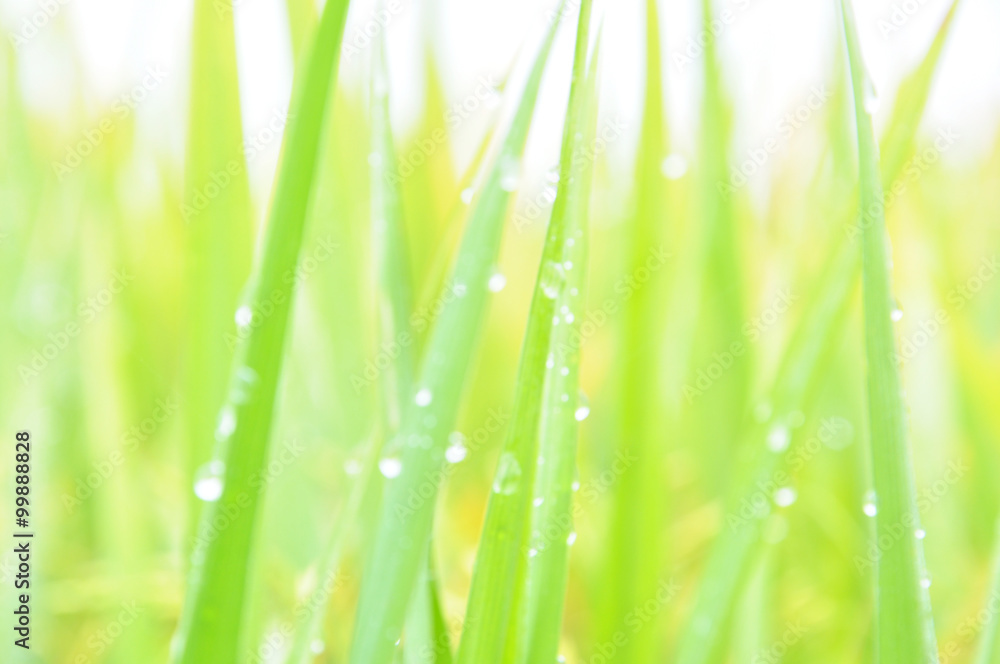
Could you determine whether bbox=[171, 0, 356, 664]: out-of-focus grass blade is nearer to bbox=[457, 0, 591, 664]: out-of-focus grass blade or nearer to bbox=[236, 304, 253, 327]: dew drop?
bbox=[236, 304, 253, 327]: dew drop

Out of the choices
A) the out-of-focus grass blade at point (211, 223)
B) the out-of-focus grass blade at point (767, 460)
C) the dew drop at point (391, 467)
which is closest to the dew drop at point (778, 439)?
the out-of-focus grass blade at point (767, 460)

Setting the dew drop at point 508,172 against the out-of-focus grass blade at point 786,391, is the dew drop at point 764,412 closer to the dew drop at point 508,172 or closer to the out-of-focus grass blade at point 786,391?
the out-of-focus grass blade at point 786,391

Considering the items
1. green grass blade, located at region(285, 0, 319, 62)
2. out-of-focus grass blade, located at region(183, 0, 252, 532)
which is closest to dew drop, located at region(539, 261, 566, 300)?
out-of-focus grass blade, located at region(183, 0, 252, 532)

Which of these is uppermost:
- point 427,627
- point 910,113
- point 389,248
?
point 910,113

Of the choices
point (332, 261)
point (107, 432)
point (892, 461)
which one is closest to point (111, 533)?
point (107, 432)

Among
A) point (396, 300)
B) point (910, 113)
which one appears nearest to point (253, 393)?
point (396, 300)

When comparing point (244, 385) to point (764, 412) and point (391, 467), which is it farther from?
point (764, 412)
